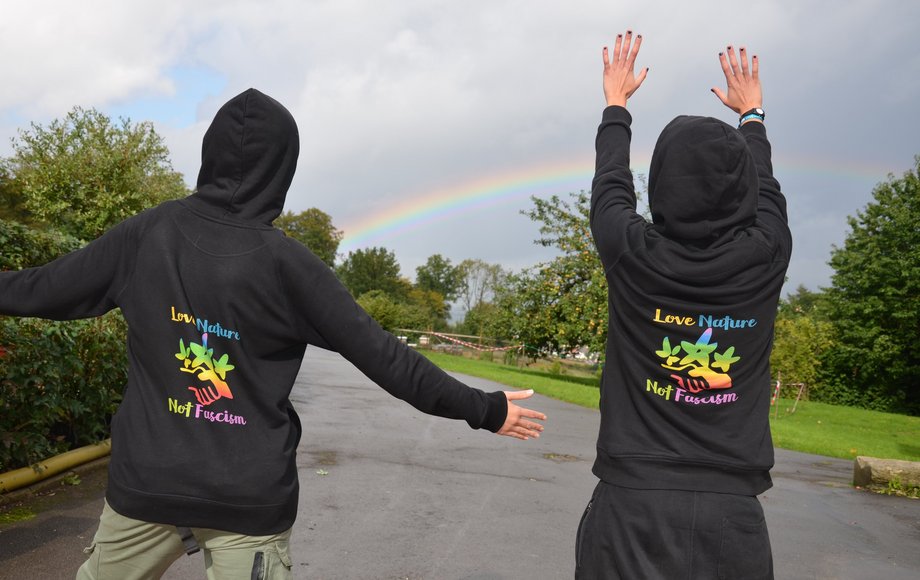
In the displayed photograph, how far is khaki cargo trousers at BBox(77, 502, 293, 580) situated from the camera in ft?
7.27

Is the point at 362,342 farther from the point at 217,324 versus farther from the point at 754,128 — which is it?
the point at 754,128

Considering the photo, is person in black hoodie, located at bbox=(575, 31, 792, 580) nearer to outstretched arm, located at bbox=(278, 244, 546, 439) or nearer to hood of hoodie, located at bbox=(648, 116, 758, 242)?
hood of hoodie, located at bbox=(648, 116, 758, 242)

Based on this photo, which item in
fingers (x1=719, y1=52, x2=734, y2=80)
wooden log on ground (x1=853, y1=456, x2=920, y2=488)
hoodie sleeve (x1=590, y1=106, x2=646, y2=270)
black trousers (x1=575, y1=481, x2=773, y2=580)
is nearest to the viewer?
black trousers (x1=575, y1=481, x2=773, y2=580)

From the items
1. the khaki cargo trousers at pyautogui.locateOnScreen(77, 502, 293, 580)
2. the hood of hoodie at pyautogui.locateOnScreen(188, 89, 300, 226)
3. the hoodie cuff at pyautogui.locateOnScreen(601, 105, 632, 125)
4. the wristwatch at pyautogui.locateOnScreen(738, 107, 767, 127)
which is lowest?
the khaki cargo trousers at pyautogui.locateOnScreen(77, 502, 293, 580)

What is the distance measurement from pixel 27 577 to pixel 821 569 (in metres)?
5.17

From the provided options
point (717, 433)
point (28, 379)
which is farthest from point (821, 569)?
point (28, 379)

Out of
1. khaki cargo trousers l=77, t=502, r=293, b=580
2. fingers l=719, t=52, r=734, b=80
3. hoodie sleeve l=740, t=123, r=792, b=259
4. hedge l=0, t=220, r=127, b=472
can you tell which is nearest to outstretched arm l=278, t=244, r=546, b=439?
khaki cargo trousers l=77, t=502, r=293, b=580

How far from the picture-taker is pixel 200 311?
88.7 inches

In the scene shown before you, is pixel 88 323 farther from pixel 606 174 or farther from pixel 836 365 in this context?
pixel 836 365

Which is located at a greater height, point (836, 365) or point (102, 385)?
point (836, 365)

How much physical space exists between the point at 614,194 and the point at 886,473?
853cm

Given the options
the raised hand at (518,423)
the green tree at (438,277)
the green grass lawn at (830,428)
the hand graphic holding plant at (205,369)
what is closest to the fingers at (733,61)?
the raised hand at (518,423)

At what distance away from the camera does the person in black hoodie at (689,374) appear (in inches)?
87.2

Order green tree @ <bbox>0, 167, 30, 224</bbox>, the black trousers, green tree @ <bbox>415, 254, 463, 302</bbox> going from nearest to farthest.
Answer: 1. the black trousers
2. green tree @ <bbox>0, 167, 30, 224</bbox>
3. green tree @ <bbox>415, 254, 463, 302</bbox>
